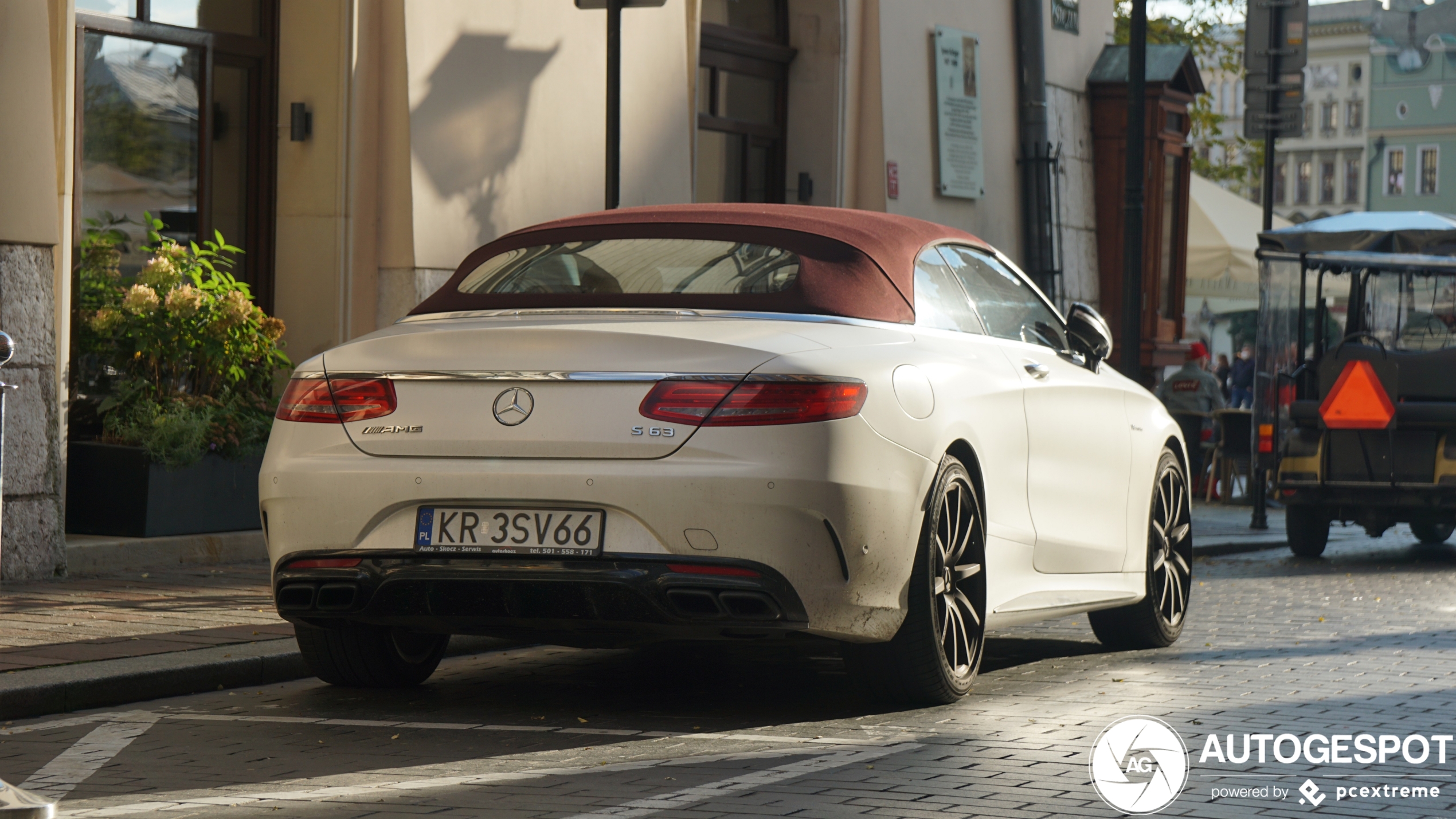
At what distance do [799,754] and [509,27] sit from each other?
8349 millimetres

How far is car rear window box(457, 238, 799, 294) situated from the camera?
6.64m

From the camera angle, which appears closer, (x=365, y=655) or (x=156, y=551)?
(x=365, y=655)

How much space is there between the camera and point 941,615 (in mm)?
Answer: 6535

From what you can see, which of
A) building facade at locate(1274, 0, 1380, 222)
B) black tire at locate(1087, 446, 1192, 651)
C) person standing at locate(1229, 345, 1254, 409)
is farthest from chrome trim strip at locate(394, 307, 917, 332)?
building facade at locate(1274, 0, 1380, 222)

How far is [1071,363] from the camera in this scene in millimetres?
7895

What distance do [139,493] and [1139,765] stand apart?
6.38m

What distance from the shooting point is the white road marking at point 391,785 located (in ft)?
16.5

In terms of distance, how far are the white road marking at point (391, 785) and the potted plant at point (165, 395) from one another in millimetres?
5494

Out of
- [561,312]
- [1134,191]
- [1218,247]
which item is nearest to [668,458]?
[561,312]

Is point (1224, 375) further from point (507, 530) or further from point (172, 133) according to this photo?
point (507, 530)

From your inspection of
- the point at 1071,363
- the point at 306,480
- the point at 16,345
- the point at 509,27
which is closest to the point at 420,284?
the point at 509,27

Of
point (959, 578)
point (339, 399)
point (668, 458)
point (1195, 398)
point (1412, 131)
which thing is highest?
point (1412, 131)

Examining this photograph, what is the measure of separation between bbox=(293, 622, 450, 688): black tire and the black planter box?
3669 millimetres

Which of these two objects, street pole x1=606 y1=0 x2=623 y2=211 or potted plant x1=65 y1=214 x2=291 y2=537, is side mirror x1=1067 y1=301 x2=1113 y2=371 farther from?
potted plant x1=65 y1=214 x2=291 y2=537
